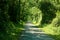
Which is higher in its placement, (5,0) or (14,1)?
(5,0)

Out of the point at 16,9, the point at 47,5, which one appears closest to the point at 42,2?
the point at 47,5

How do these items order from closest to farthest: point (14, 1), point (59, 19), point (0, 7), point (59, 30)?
point (0, 7)
point (59, 30)
point (59, 19)
point (14, 1)

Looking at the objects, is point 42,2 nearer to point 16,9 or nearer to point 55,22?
point 16,9

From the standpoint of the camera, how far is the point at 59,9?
39.3 meters

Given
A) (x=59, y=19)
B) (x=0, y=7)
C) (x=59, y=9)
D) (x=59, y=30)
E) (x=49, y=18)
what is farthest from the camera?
(x=49, y=18)

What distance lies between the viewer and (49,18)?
42.4 meters

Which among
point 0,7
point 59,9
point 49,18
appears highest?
point 0,7

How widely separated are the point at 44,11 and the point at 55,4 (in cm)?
433

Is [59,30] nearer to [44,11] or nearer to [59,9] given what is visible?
[59,9]

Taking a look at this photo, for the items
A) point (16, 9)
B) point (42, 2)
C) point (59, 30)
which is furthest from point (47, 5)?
point (59, 30)

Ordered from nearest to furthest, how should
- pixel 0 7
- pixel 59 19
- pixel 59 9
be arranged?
pixel 0 7 → pixel 59 19 → pixel 59 9

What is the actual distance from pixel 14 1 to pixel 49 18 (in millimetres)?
10553

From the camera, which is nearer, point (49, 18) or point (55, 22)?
point (55, 22)

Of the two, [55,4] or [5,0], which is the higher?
[5,0]
